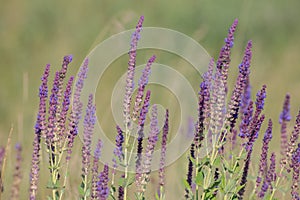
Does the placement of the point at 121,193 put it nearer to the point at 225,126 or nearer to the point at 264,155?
the point at 225,126

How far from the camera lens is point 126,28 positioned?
10.6 m

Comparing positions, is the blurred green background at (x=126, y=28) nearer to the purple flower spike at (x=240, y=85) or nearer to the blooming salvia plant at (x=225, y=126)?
the blooming salvia plant at (x=225, y=126)

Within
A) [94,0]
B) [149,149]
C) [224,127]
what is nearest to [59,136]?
[149,149]

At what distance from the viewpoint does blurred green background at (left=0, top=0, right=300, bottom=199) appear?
10805mm

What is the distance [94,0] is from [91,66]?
4.99 metres

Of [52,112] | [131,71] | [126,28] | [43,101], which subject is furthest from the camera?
[126,28]

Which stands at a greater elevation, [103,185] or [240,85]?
[240,85]

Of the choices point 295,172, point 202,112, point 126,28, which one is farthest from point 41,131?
point 126,28

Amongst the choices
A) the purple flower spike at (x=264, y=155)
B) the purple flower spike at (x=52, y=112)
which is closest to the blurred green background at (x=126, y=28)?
the purple flower spike at (x=264, y=155)

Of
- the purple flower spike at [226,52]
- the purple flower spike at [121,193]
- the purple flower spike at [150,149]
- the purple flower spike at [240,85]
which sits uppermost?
the purple flower spike at [226,52]

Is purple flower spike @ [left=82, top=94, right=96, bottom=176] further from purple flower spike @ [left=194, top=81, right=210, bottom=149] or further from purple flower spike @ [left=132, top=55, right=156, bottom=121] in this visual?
purple flower spike @ [left=194, top=81, right=210, bottom=149]

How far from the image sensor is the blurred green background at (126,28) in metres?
10.8

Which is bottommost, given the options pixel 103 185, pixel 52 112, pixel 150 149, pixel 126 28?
pixel 103 185

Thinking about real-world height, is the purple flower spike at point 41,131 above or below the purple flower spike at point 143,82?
below
